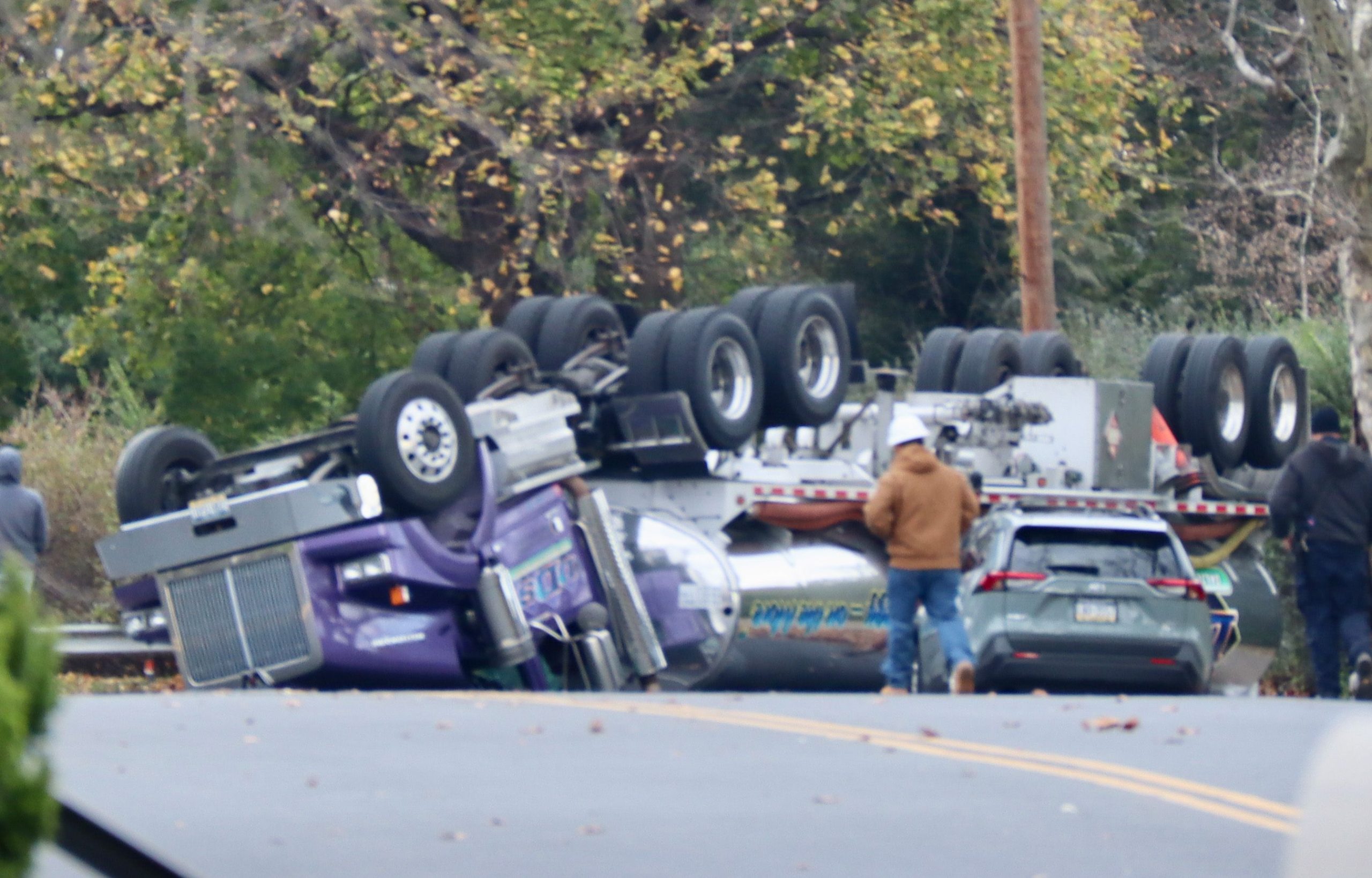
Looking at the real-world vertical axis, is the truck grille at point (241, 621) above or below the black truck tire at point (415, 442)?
below

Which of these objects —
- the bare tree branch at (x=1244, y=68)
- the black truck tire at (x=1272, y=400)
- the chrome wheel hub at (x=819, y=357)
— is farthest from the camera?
the bare tree branch at (x=1244, y=68)

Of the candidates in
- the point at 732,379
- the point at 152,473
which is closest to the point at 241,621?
the point at 152,473

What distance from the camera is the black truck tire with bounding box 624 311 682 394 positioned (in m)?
A: 13.6

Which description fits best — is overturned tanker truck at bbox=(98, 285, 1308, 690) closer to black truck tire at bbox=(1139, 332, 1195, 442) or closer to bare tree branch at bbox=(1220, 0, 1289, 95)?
black truck tire at bbox=(1139, 332, 1195, 442)

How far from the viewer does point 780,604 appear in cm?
1347

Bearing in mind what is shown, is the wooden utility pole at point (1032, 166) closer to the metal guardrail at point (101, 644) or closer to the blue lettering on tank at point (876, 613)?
the blue lettering on tank at point (876, 613)

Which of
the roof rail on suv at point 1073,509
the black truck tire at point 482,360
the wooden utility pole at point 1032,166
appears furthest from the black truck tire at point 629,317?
the wooden utility pole at point 1032,166

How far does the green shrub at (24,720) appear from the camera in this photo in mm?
3338

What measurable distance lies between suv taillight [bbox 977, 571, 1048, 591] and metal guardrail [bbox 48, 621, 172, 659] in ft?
19.6

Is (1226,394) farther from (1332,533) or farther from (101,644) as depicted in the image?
(101,644)

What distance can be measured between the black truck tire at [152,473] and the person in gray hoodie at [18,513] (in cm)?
240

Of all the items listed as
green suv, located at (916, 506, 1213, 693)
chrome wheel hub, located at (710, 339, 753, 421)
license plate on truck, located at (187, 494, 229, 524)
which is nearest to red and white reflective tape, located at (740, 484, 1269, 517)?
chrome wheel hub, located at (710, 339, 753, 421)

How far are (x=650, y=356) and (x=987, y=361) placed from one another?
3974 millimetres

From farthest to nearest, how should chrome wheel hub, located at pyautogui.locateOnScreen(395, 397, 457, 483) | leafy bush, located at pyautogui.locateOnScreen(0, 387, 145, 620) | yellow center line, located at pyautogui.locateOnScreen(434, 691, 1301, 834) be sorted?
leafy bush, located at pyautogui.locateOnScreen(0, 387, 145, 620), chrome wheel hub, located at pyautogui.locateOnScreen(395, 397, 457, 483), yellow center line, located at pyautogui.locateOnScreen(434, 691, 1301, 834)
